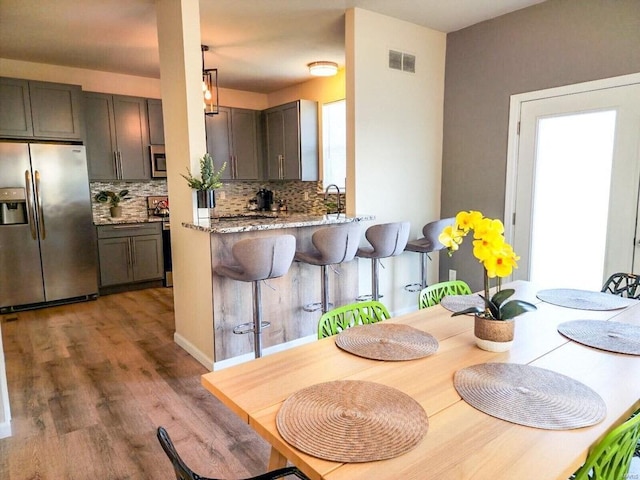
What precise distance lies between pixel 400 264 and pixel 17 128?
4.24 meters

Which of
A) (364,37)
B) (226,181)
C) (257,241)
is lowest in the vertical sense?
(257,241)

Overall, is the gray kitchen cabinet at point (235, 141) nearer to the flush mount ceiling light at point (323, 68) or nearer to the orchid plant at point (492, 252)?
the flush mount ceiling light at point (323, 68)

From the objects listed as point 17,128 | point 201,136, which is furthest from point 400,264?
point 17,128

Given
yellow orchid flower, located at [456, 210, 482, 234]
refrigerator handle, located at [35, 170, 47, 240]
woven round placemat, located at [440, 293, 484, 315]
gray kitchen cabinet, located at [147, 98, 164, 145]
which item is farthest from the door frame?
refrigerator handle, located at [35, 170, 47, 240]

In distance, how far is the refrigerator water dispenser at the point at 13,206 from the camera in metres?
4.22

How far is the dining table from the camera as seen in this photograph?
2.91ft

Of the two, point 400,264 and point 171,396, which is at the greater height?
point 400,264

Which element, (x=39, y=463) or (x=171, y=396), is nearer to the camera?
(x=39, y=463)

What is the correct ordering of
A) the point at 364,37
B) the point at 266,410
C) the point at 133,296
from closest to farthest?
the point at 266,410 → the point at 364,37 → the point at 133,296

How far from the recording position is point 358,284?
3805 mm

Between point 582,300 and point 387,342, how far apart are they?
118cm

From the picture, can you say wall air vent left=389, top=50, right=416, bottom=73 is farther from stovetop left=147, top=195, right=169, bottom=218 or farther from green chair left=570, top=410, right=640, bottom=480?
stovetop left=147, top=195, right=169, bottom=218

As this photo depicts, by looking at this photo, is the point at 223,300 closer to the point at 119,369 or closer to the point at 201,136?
the point at 119,369

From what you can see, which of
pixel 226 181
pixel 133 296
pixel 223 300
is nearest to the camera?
pixel 223 300
